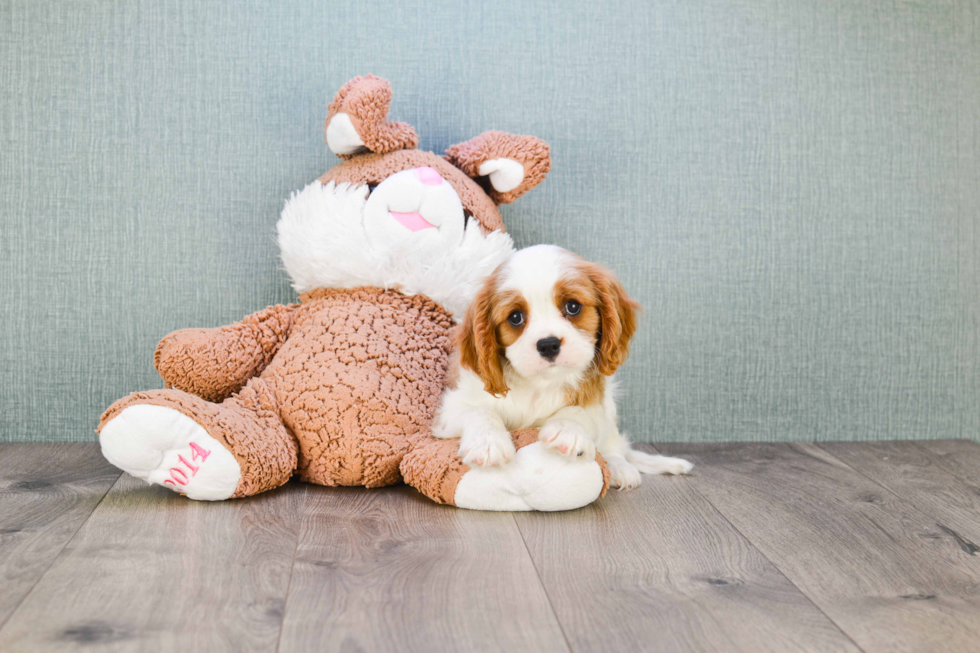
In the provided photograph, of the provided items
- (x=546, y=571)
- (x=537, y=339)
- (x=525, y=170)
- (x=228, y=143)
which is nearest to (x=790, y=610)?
(x=546, y=571)

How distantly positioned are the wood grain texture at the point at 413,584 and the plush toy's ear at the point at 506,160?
2.42 ft

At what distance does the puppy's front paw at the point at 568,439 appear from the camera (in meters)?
1.34

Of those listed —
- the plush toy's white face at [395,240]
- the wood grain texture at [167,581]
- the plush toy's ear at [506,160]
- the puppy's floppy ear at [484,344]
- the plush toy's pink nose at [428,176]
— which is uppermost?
the plush toy's ear at [506,160]

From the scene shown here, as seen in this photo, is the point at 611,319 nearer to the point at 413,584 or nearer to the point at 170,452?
the point at 413,584

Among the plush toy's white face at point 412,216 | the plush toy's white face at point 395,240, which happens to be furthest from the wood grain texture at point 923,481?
the plush toy's white face at point 412,216

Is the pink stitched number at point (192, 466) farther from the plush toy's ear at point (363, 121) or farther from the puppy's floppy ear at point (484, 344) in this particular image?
the plush toy's ear at point (363, 121)

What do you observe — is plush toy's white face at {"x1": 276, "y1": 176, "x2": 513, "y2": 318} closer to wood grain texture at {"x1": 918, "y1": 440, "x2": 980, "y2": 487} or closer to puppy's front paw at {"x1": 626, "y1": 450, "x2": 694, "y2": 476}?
puppy's front paw at {"x1": 626, "y1": 450, "x2": 694, "y2": 476}

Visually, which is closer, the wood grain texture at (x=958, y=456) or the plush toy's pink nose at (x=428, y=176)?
the plush toy's pink nose at (x=428, y=176)

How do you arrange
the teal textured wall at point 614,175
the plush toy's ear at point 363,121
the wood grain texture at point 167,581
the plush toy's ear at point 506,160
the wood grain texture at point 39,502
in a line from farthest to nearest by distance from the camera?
1. the teal textured wall at point 614,175
2. the plush toy's ear at point 506,160
3. the plush toy's ear at point 363,121
4. the wood grain texture at point 39,502
5. the wood grain texture at point 167,581

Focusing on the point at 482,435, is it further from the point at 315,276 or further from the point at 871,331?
the point at 871,331

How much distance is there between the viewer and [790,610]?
1.00 metres

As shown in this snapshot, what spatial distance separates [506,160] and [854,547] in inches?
40.3

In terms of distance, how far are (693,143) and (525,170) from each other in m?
0.52

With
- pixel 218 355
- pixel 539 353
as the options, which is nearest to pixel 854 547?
pixel 539 353
